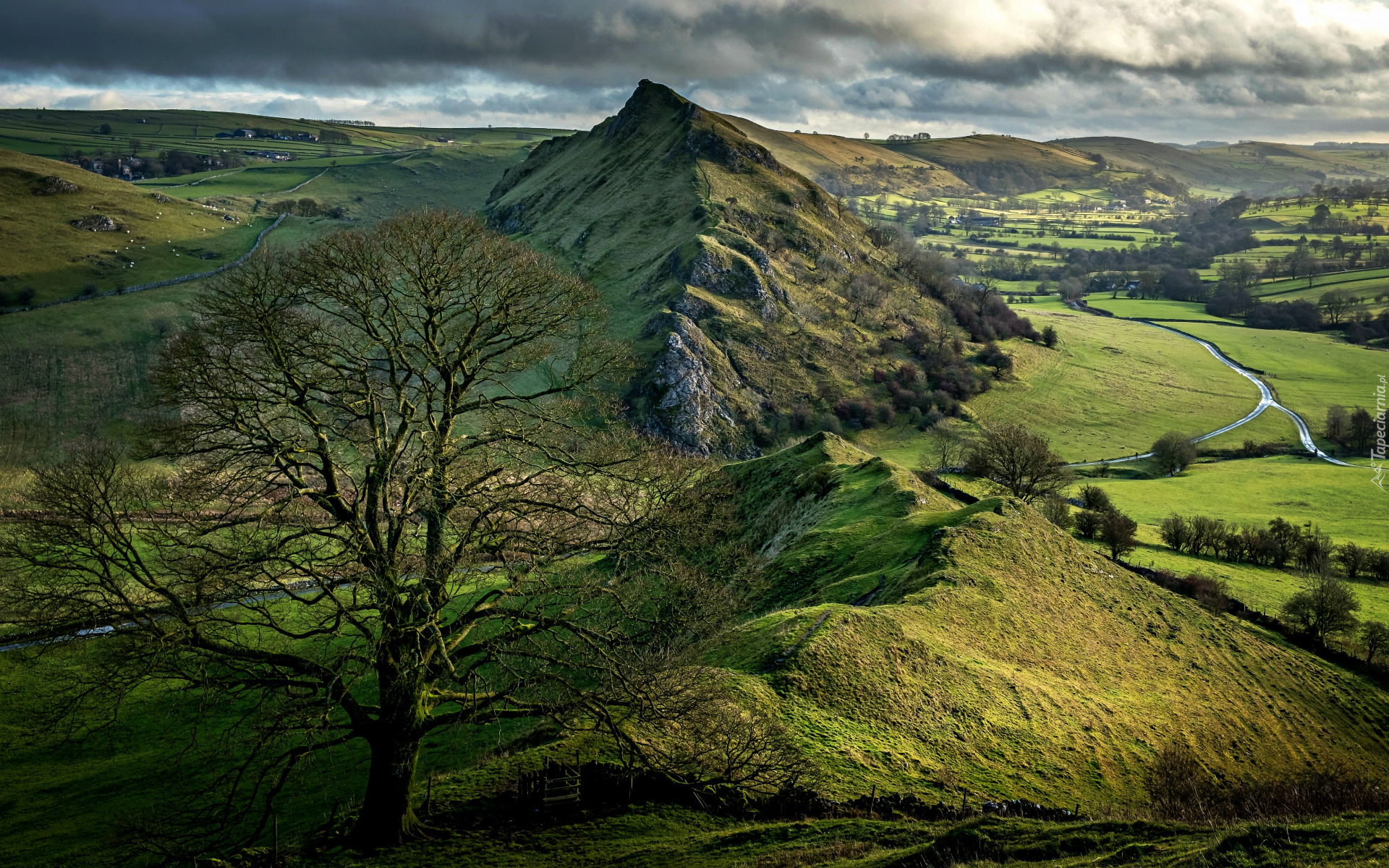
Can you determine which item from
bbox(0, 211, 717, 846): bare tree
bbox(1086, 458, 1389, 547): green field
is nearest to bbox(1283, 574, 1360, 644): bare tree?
bbox(1086, 458, 1389, 547): green field

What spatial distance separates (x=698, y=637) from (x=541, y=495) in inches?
440

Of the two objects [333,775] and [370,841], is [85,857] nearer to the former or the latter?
[333,775]

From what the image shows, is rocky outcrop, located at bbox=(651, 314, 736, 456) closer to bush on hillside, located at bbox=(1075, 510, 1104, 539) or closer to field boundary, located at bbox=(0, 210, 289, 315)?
bush on hillside, located at bbox=(1075, 510, 1104, 539)

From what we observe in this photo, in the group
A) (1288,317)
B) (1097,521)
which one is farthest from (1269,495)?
(1288,317)

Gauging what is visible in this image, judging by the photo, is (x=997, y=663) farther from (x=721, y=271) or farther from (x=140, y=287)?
(x=140, y=287)

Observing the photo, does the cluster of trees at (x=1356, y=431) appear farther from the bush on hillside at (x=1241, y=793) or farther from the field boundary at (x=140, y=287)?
the field boundary at (x=140, y=287)

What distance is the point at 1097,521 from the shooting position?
75.9m

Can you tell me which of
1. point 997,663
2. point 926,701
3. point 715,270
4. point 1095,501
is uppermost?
point 715,270

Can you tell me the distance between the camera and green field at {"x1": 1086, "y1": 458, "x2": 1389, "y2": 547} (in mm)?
87375

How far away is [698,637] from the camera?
32.2 metres

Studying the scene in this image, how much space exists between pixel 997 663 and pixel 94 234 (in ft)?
490

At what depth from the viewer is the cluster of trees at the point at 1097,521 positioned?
2800 inches

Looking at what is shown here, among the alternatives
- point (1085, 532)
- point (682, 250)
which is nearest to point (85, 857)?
point (1085, 532)

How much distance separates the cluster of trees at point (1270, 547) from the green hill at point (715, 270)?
4778cm
